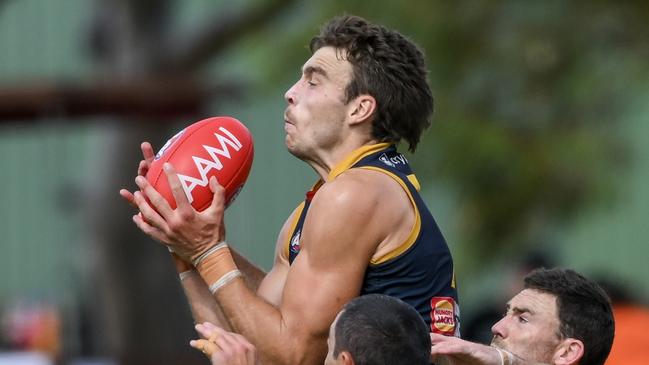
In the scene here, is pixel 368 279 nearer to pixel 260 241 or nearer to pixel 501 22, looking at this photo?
pixel 501 22

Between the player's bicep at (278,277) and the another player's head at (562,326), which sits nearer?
the another player's head at (562,326)

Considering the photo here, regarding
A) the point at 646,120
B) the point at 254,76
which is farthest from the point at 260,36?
the point at 646,120

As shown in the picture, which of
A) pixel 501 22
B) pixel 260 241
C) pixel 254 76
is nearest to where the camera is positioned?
pixel 501 22

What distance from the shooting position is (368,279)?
5.75 m

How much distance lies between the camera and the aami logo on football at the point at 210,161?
19.2ft

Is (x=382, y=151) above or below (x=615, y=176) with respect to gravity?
above

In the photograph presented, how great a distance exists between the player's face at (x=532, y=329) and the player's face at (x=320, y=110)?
98 centimetres

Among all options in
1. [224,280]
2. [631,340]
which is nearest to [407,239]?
[224,280]

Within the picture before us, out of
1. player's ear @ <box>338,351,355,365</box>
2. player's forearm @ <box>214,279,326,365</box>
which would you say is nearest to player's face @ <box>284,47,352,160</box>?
player's forearm @ <box>214,279,326,365</box>

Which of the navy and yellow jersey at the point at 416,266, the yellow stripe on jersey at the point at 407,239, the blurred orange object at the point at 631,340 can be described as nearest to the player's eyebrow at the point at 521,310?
the navy and yellow jersey at the point at 416,266

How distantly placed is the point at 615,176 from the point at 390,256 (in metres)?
12.9

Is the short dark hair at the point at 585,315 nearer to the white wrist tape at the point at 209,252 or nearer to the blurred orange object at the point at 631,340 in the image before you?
the white wrist tape at the point at 209,252

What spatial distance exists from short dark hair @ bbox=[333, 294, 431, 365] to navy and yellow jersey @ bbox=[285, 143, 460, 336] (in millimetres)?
516

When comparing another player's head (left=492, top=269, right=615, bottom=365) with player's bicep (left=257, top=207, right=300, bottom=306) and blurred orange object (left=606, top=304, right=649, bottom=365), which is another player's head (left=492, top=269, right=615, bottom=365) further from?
blurred orange object (left=606, top=304, right=649, bottom=365)
